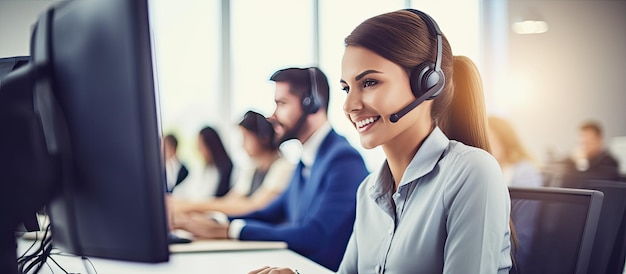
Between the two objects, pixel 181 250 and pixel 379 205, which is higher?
pixel 379 205

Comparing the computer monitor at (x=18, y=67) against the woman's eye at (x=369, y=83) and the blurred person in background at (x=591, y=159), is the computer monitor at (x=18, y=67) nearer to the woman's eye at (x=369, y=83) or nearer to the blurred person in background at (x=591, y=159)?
the woman's eye at (x=369, y=83)

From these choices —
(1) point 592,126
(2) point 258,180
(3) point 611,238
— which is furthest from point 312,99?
(2) point 258,180

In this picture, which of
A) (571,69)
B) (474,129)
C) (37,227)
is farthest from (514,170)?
(37,227)

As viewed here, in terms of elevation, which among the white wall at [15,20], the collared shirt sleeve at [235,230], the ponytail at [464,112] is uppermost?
the white wall at [15,20]

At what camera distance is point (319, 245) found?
156cm

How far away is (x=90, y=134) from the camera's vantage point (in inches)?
28.4

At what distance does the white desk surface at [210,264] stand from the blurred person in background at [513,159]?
505 mm

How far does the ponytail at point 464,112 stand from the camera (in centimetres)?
107

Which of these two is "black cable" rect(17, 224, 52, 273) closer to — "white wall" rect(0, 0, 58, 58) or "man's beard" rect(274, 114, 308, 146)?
"white wall" rect(0, 0, 58, 58)

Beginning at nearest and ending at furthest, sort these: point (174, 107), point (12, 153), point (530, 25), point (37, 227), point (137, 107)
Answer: point (137, 107)
point (12, 153)
point (37, 227)
point (530, 25)
point (174, 107)

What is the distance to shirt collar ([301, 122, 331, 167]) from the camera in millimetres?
1588

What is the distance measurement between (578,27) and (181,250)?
1.20 metres

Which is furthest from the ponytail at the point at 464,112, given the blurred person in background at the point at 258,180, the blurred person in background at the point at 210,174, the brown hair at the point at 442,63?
the blurred person in background at the point at 210,174

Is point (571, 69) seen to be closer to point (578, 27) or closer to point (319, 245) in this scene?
point (578, 27)
